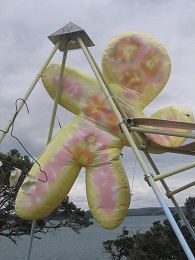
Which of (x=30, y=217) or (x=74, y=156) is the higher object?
(x=74, y=156)

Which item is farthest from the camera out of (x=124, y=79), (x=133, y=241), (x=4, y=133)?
(x=133, y=241)

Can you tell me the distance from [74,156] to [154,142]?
118 cm

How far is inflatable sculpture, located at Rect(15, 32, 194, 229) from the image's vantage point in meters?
6.06

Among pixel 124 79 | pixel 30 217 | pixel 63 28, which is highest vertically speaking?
pixel 63 28

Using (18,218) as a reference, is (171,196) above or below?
below

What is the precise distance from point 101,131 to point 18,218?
1198 centimetres

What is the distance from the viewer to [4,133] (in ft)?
17.9

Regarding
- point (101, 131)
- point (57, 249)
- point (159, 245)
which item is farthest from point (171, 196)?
point (57, 249)

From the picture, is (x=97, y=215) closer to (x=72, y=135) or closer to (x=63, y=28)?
(x=72, y=135)

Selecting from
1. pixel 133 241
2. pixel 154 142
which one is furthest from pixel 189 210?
pixel 154 142

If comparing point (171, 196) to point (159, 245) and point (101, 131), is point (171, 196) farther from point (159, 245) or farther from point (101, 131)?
point (159, 245)

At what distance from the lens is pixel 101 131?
20.5ft

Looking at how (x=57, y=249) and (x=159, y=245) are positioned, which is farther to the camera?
(x=57, y=249)

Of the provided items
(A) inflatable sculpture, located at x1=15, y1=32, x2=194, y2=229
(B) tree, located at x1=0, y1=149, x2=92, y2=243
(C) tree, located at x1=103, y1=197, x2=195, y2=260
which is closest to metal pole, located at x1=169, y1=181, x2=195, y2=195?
(A) inflatable sculpture, located at x1=15, y1=32, x2=194, y2=229
